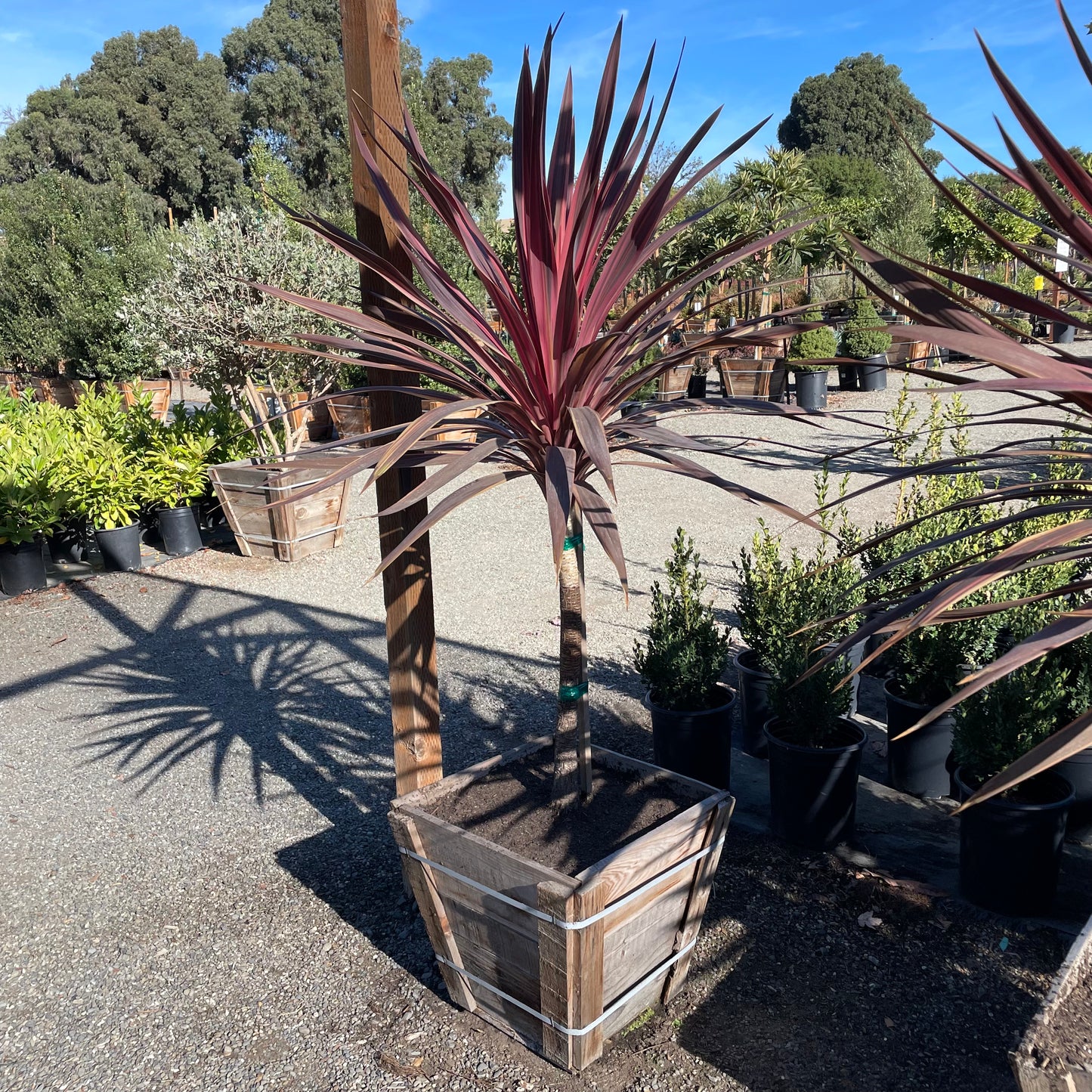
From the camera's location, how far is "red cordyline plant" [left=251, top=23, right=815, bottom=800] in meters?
1.88

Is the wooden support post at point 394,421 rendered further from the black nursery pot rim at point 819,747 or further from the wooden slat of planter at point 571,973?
the black nursery pot rim at point 819,747

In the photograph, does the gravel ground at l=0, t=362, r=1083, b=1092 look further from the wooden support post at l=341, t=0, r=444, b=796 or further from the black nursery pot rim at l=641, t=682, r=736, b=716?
the black nursery pot rim at l=641, t=682, r=736, b=716

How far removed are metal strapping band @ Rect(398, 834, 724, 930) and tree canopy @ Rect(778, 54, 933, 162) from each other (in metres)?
60.9

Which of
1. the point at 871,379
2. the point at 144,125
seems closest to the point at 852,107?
the point at 144,125

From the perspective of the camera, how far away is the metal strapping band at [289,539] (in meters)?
6.95

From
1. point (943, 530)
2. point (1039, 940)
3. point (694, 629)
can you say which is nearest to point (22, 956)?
point (694, 629)

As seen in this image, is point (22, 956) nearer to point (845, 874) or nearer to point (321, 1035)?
point (321, 1035)

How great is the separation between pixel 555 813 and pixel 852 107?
64.8m

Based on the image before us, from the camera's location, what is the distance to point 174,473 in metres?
7.12

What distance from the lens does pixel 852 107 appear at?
2270 inches

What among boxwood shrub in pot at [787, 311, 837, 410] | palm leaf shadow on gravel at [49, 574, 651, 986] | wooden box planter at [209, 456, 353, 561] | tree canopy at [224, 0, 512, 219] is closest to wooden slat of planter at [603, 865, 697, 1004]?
palm leaf shadow on gravel at [49, 574, 651, 986]

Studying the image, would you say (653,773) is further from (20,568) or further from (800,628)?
(20,568)

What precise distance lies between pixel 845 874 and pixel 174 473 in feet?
19.4

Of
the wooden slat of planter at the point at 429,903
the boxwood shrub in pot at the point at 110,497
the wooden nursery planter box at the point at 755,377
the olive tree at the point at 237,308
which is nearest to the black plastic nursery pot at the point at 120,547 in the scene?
the boxwood shrub in pot at the point at 110,497
